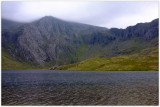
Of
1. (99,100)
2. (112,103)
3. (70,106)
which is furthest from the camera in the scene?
(99,100)

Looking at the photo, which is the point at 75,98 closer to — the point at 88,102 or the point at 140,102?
the point at 88,102

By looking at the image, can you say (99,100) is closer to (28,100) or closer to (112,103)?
(112,103)

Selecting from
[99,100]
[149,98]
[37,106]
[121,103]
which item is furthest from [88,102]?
[149,98]

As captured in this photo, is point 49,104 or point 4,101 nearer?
point 49,104

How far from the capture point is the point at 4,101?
55312mm

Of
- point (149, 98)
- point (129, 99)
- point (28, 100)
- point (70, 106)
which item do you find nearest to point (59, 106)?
point (70, 106)

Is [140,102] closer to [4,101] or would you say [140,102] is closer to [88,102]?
[88,102]

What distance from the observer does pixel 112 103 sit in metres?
52.9

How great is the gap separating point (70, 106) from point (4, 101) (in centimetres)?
1624

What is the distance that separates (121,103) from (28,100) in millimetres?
21669

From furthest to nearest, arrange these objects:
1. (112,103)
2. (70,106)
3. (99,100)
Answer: (99,100) → (112,103) → (70,106)

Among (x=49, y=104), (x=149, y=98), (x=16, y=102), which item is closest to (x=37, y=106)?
(x=49, y=104)

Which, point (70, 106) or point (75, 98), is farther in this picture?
point (75, 98)

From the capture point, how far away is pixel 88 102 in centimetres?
5456
